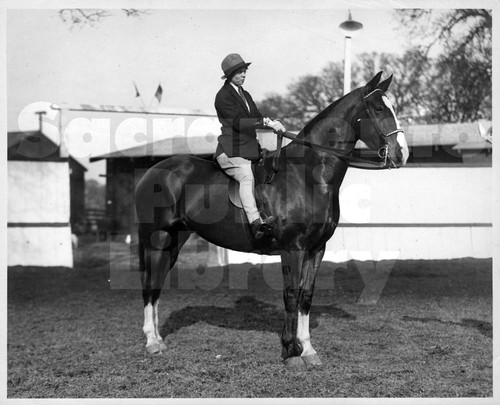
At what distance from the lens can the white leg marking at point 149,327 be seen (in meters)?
5.85

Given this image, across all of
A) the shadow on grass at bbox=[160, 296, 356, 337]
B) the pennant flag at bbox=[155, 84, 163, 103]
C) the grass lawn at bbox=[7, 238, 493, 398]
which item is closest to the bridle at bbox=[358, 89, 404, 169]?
the grass lawn at bbox=[7, 238, 493, 398]

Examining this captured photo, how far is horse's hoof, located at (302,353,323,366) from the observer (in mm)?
5121

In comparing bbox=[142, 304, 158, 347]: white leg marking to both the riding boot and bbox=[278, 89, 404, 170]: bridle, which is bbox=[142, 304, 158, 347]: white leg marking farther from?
bbox=[278, 89, 404, 170]: bridle

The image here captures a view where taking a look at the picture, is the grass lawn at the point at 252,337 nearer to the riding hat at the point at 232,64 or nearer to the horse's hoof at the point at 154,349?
the horse's hoof at the point at 154,349

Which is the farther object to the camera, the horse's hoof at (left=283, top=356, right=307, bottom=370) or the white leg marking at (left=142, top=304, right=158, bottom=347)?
the white leg marking at (left=142, top=304, right=158, bottom=347)

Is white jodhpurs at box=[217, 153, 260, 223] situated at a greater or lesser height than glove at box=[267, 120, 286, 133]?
lesser

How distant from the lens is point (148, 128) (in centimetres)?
1134

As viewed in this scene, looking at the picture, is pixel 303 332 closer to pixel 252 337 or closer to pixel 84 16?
pixel 252 337

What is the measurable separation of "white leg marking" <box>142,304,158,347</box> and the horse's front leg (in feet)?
5.46

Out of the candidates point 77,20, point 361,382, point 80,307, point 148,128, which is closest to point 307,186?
point 361,382

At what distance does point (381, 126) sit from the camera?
488 centimetres

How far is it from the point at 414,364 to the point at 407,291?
4177 millimetres

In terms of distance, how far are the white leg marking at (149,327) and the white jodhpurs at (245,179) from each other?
1.90 metres

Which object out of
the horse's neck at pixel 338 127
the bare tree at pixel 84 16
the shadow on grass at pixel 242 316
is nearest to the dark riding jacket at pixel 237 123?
the horse's neck at pixel 338 127
